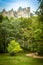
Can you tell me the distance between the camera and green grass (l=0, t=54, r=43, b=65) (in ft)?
11.1

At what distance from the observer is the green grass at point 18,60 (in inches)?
133

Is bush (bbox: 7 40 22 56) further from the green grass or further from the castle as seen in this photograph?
the castle

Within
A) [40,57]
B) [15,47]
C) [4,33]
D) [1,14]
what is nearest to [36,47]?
[40,57]

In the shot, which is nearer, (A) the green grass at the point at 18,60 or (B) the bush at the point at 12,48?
(A) the green grass at the point at 18,60

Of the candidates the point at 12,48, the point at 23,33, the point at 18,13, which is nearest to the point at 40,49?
the point at 23,33

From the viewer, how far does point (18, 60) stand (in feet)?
11.3

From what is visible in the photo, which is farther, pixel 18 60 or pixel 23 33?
pixel 23 33

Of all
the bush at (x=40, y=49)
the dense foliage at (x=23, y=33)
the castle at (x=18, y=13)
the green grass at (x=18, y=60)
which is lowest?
the green grass at (x=18, y=60)

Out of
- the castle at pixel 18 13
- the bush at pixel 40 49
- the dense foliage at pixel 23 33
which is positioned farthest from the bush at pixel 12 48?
the castle at pixel 18 13

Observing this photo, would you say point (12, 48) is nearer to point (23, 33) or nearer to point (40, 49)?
point (23, 33)

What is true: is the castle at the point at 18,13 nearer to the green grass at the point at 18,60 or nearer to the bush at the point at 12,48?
the bush at the point at 12,48

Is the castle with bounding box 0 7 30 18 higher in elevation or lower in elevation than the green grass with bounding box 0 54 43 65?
higher

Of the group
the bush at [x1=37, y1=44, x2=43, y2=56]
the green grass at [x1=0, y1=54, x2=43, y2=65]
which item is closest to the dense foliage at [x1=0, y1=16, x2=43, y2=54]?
the bush at [x1=37, y1=44, x2=43, y2=56]

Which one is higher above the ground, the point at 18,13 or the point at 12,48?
the point at 18,13
